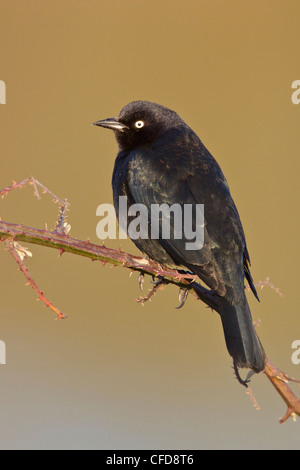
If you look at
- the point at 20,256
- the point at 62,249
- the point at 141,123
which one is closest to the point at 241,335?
the point at 62,249

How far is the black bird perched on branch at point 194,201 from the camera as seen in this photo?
2.36 meters

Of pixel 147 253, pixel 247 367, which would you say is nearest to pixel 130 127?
pixel 147 253

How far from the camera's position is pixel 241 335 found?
2.26 m

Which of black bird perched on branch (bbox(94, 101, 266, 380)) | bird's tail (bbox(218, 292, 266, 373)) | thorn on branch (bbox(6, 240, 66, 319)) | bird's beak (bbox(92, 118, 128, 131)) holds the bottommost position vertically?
thorn on branch (bbox(6, 240, 66, 319))

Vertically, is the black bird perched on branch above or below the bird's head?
below

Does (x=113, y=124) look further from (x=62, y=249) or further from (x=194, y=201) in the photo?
(x=62, y=249)

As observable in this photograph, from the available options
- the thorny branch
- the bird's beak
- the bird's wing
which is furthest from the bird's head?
the thorny branch

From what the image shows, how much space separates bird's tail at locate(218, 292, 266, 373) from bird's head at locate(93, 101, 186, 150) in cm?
110

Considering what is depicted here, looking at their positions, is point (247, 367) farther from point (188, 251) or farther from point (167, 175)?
point (167, 175)

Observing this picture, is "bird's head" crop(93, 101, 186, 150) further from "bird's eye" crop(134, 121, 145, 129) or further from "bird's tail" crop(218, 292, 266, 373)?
"bird's tail" crop(218, 292, 266, 373)

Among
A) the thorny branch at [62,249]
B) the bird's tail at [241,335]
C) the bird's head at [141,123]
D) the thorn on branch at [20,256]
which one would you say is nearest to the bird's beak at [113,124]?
the bird's head at [141,123]

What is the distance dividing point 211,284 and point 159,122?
112 cm

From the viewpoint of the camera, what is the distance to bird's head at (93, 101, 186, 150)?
10.2 ft

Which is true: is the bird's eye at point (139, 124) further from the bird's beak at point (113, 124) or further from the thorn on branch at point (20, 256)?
the thorn on branch at point (20, 256)
